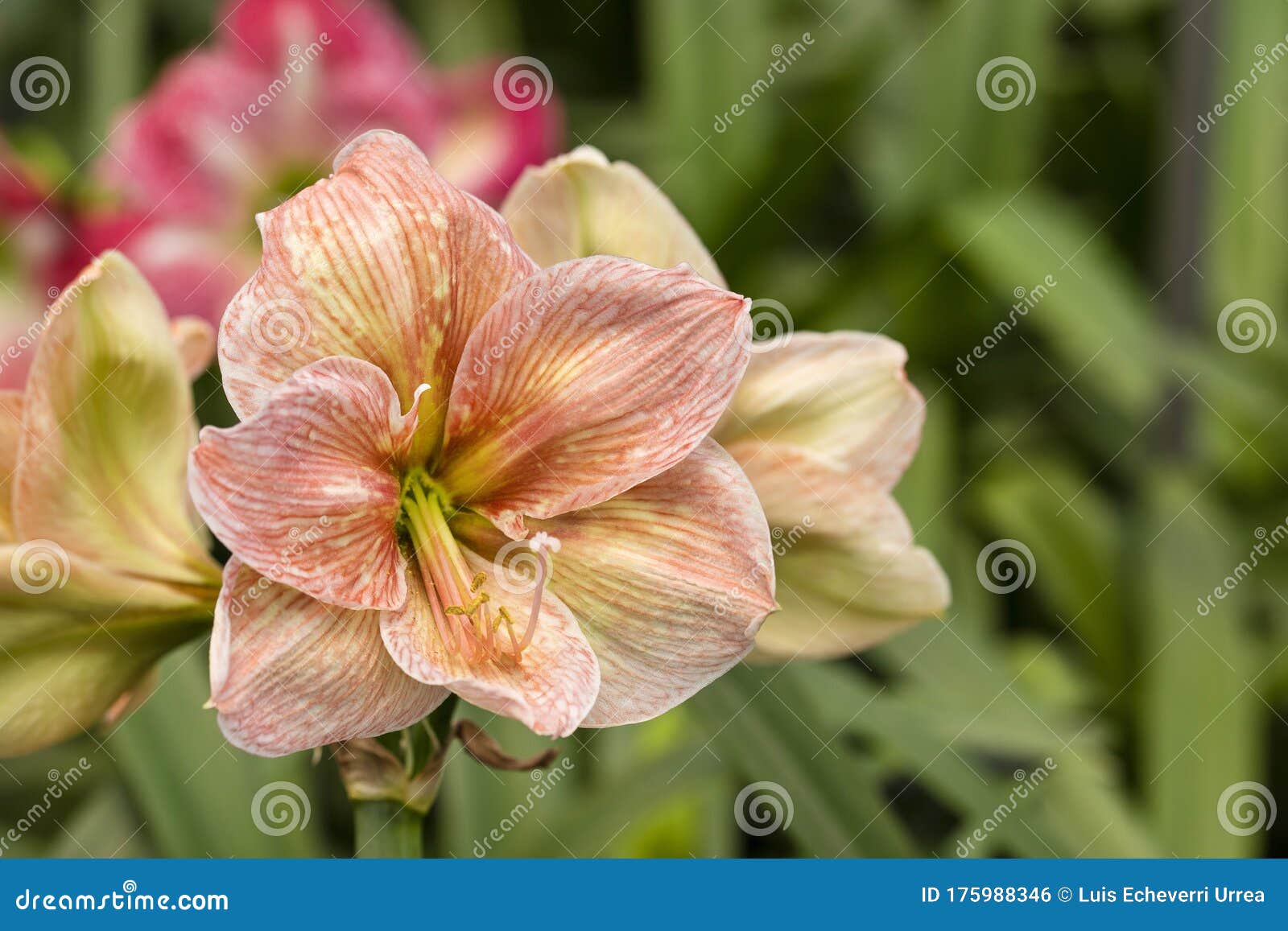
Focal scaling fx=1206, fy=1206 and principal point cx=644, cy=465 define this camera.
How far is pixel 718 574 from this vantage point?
35cm

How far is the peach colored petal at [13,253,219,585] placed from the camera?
355 mm

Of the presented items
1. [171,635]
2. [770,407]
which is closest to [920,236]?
[770,407]

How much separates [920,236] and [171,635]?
96cm
